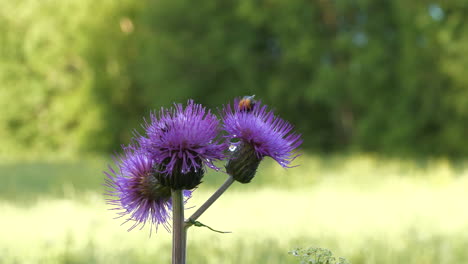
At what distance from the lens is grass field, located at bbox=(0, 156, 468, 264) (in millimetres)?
5609

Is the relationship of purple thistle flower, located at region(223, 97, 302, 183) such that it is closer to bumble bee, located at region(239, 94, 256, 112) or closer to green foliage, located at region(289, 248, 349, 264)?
bumble bee, located at region(239, 94, 256, 112)

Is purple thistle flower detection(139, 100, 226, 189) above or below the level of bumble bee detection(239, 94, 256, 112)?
below

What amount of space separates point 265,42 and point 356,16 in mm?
4073

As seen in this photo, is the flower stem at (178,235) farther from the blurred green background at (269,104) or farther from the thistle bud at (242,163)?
the blurred green background at (269,104)

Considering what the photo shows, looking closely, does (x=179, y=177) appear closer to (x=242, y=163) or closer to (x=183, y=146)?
(x=183, y=146)

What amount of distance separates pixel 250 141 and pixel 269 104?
64.4ft

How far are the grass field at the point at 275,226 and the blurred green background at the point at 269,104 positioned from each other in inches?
1.3

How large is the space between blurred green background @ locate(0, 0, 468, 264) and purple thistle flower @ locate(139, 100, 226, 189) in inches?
19.0

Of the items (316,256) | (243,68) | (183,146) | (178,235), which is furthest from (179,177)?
(243,68)

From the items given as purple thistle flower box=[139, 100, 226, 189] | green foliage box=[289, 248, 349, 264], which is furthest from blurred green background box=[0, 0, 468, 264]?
green foliage box=[289, 248, 349, 264]

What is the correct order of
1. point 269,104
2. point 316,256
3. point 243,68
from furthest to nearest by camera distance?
point 269,104 → point 243,68 → point 316,256

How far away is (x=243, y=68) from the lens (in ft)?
70.3

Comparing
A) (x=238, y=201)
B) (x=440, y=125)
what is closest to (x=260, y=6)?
(x=440, y=125)

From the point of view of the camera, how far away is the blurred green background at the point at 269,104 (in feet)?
20.6
